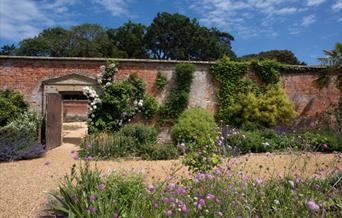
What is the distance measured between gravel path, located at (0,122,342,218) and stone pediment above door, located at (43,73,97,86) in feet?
9.04

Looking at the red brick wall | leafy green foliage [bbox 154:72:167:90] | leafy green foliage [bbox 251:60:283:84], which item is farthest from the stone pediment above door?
the red brick wall

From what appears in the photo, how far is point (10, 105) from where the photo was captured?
11.2 meters

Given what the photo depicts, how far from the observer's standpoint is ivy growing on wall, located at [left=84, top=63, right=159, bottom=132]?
1182cm

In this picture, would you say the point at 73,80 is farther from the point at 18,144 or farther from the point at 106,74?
the point at 18,144

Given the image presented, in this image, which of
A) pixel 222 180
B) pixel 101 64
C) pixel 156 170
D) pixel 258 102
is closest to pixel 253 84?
pixel 258 102

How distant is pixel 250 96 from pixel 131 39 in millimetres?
28577

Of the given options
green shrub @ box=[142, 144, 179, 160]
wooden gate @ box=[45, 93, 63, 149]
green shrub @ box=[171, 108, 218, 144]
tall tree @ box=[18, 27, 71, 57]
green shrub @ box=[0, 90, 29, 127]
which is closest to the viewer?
green shrub @ box=[142, 144, 179, 160]

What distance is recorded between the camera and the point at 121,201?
375 cm

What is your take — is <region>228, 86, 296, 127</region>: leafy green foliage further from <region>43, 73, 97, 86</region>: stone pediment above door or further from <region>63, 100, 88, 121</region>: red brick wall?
<region>63, 100, 88, 121</region>: red brick wall

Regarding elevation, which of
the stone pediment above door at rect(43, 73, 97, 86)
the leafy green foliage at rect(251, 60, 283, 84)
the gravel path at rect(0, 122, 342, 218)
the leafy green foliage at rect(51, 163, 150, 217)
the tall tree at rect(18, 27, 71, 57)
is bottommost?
the gravel path at rect(0, 122, 342, 218)

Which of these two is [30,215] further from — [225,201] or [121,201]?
[225,201]

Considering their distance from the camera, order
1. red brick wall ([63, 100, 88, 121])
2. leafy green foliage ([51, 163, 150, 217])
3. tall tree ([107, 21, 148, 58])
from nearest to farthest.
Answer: leafy green foliage ([51, 163, 150, 217]), red brick wall ([63, 100, 88, 121]), tall tree ([107, 21, 148, 58])

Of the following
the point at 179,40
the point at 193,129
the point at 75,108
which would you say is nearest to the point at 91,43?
the point at 179,40

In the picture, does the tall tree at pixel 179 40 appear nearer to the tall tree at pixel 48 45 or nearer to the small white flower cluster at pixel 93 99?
the tall tree at pixel 48 45
